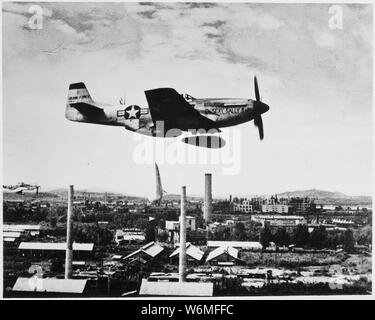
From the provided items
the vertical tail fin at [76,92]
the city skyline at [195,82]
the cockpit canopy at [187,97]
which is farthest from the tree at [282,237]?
the vertical tail fin at [76,92]

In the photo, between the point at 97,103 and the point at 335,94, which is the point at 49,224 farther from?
the point at 335,94

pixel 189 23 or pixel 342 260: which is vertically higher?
pixel 189 23

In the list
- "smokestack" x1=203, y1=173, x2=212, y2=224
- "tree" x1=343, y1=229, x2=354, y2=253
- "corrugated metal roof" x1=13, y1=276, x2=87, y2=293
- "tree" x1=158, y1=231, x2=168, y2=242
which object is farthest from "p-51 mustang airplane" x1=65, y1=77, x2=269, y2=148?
"corrugated metal roof" x1=13, y1=276, x2=87, y2=293

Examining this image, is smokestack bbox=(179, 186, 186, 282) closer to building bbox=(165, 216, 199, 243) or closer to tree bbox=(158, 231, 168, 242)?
Result: building bbox=(165, 216, 199, 243)

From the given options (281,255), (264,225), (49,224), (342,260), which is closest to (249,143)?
(264,225)

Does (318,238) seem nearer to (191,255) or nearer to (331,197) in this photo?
(331,197)

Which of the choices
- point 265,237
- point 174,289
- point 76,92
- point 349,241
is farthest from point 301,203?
point 76,92
